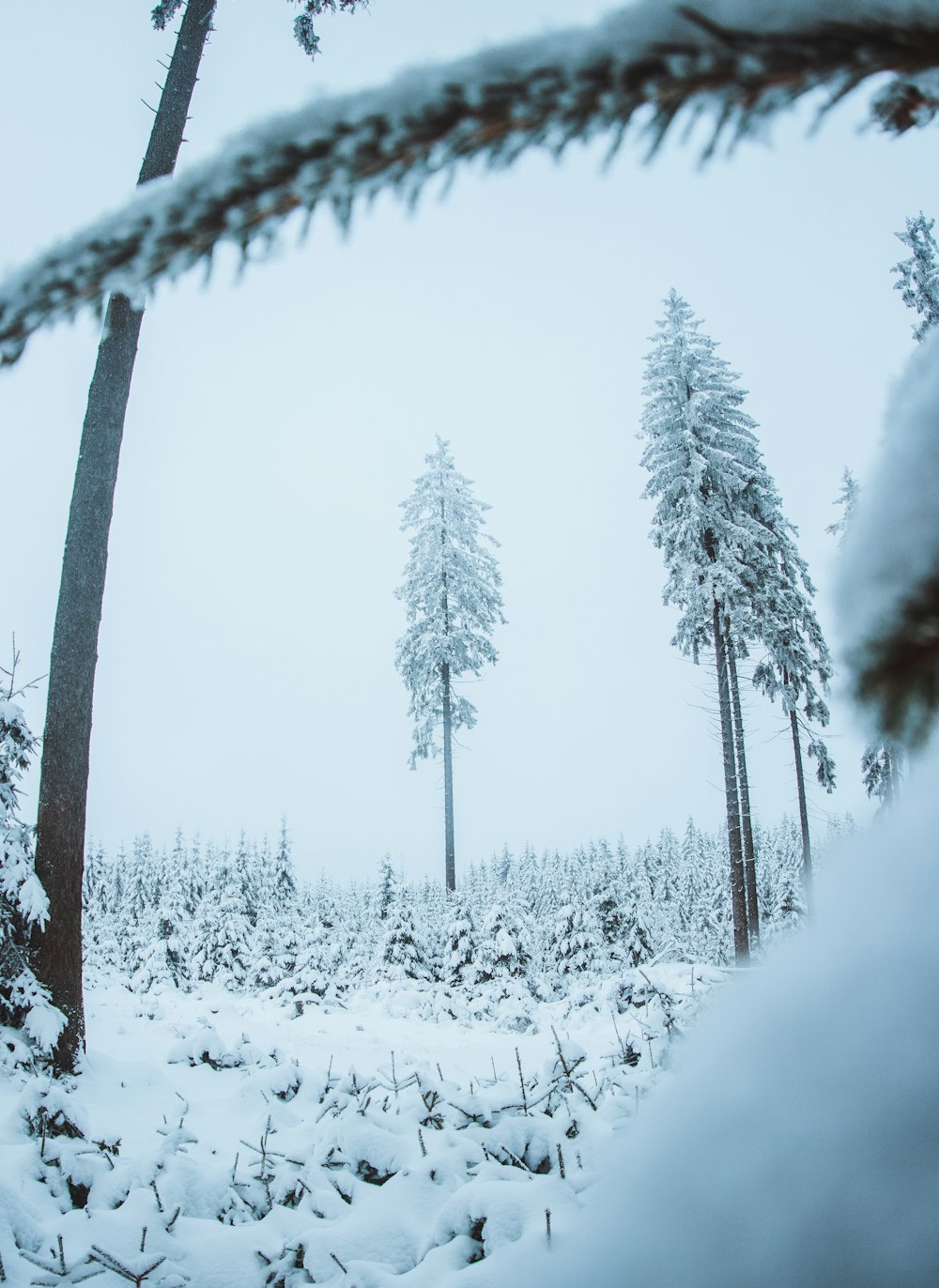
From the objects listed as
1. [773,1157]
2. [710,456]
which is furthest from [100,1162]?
[710,456]

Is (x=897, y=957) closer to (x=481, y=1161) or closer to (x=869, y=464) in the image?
(x=869, y=464)

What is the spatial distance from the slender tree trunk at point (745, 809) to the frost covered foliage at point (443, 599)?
27.9ft

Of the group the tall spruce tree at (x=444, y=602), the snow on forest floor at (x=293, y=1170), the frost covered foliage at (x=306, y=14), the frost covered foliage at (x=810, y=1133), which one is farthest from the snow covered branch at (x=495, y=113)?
the tall spruce tree at (x=444, y=602)

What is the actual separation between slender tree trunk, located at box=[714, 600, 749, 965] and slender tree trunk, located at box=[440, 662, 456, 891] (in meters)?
7.15

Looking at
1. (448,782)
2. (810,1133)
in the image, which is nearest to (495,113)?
(810,1133)

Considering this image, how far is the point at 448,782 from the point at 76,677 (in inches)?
580

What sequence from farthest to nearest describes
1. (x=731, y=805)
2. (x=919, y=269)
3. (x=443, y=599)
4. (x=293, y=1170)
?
(x=443, y=599) < (x=731, y=805) < (x=919, y=269) < (x=293, y=1170)

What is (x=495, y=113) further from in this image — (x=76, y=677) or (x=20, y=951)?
(x=20, y=951)

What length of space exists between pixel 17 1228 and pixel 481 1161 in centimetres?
192

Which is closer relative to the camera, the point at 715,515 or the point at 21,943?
the point at 21,943

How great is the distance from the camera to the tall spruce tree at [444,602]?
2191 centimetres

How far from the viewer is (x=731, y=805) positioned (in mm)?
14508

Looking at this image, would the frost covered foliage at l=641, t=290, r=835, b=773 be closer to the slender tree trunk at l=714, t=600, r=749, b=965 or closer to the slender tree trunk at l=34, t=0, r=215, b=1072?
the slender tree trunk at l=714, t=600, r=749, b=965

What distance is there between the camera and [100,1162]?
11.3 feet
